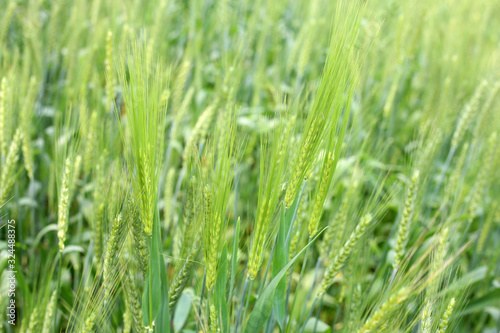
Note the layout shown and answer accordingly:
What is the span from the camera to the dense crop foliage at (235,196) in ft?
2.50

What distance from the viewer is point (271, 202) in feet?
2.45

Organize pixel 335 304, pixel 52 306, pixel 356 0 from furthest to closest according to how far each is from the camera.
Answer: pixel 335 304, pixel 52 306, pixel 356 0

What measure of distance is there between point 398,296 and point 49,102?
79.6 inches

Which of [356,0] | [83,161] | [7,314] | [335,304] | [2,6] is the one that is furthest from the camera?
[2,6]

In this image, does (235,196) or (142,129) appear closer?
(142,129)

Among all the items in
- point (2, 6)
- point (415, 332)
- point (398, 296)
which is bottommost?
point (415, 332)

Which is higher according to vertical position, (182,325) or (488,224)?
(488,224)

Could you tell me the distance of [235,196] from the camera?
3.82ft

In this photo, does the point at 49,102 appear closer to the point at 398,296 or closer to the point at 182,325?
the point at 182,325

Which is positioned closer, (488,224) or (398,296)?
(398,296)

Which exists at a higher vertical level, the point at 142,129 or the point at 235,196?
the point at 142,129

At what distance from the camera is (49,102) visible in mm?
2117

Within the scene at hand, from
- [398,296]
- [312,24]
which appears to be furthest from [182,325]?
[312,24]

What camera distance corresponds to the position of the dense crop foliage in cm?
76
